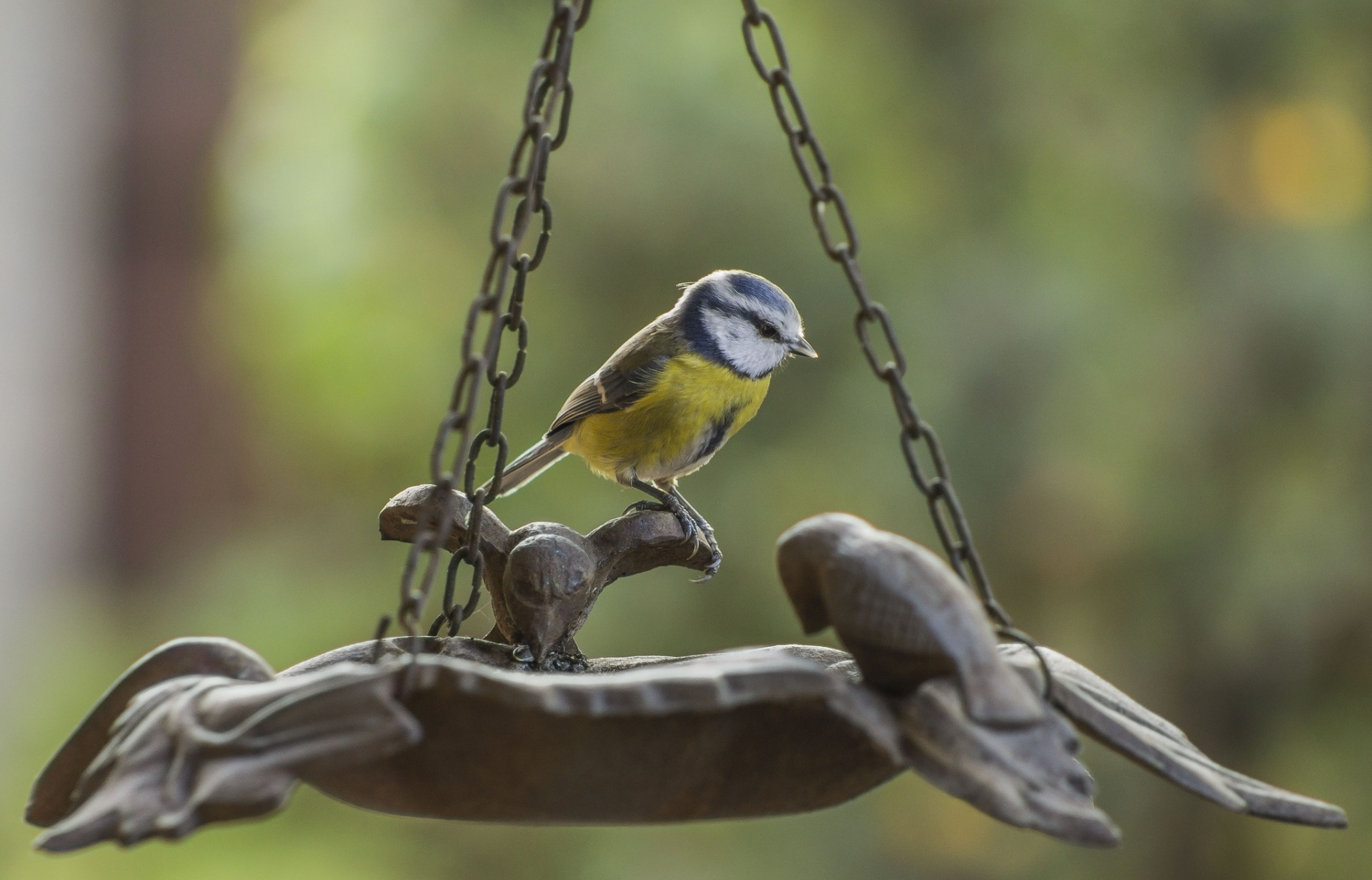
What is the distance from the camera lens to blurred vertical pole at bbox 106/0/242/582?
596 centimetres

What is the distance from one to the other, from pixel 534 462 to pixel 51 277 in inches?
172

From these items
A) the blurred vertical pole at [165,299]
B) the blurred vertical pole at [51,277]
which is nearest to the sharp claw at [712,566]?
the blurred vertical pole at [165,299]

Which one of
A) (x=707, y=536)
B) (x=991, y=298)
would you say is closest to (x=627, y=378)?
(x=707, y=536)

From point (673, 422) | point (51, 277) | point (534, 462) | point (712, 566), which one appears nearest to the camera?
point (712, 566)

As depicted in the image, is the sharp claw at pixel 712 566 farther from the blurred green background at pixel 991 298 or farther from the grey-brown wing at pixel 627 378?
the blurred green background at pixel 991 298

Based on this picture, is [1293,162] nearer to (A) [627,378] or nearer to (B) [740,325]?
(B) [740,325]

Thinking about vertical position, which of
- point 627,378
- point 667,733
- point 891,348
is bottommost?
point 667,733

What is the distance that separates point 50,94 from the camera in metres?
5.81

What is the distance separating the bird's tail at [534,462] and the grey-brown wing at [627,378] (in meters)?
0.03

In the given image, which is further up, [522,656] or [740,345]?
[740,345]

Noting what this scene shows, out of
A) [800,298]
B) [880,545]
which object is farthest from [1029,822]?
[800,298]

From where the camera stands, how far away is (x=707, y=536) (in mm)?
2139

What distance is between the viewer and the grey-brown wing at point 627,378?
7.43 ft

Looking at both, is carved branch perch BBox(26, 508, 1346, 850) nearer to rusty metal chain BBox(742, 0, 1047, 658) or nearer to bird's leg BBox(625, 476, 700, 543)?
rusty metal chain BBox(742, 0, 1047, 658)
